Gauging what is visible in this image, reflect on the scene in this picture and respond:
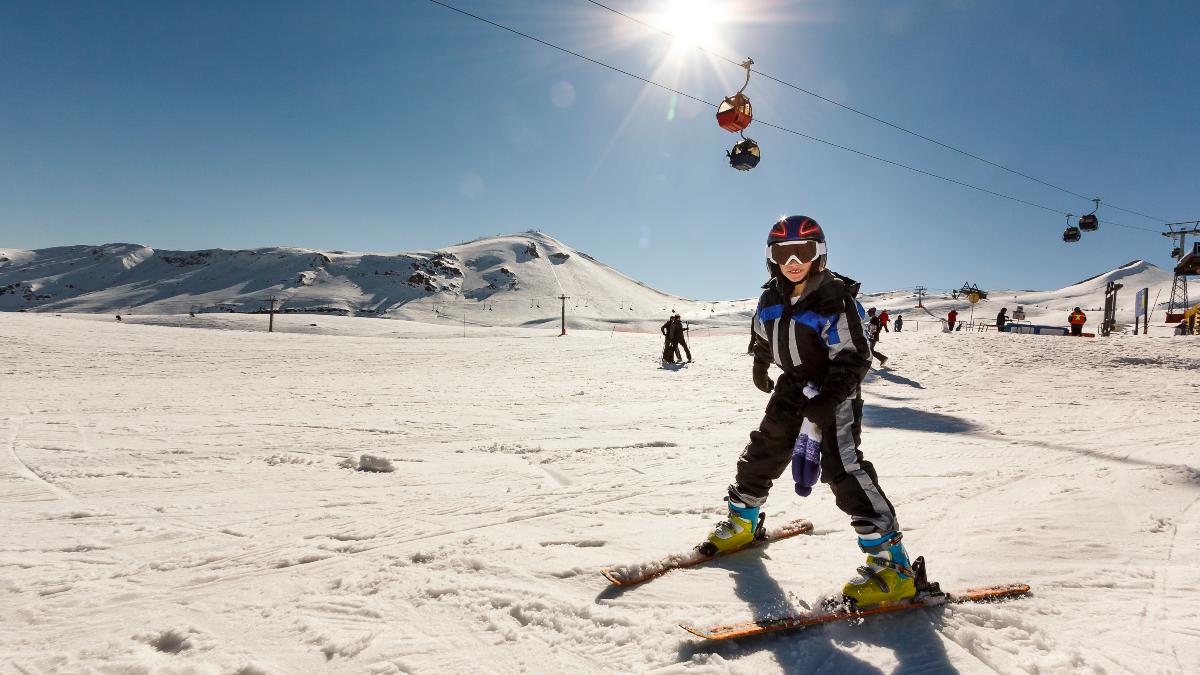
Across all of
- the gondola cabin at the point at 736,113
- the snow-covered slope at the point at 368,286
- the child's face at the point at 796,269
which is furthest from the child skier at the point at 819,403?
the snow-covered slope at the point at 368,286

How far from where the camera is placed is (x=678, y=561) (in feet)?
9.03

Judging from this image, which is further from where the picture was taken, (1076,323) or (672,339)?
(1076,323)

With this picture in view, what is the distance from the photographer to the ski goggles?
2.69m

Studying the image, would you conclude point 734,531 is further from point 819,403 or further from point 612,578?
point 819,403

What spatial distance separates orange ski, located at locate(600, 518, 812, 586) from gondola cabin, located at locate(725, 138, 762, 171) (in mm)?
8741

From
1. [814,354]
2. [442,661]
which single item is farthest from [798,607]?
[442,661]

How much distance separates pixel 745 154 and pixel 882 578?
954cm

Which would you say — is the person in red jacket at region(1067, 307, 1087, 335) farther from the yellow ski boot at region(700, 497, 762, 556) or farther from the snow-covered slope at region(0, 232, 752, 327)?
the snow-covered slope at region(0, 232, 752, 327)

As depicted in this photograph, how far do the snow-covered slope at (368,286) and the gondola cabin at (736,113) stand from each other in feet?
319

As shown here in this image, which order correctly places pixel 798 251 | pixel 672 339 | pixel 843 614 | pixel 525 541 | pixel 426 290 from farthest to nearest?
pixel 426 290 → pixel 672 339 → pixel 525 541 → pixel 798 251 → pixel 843 614

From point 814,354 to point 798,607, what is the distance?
1266 mm

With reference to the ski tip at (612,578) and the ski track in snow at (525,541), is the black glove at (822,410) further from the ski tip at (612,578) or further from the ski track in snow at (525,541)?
the ski tip at (612,578)

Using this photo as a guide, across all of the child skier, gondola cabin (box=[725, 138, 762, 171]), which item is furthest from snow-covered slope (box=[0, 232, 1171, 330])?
the child skier

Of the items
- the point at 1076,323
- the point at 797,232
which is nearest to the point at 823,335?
the point at 797,232
